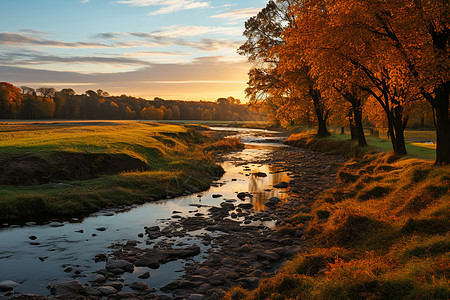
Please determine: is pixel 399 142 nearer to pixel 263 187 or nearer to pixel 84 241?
pixel 263 187

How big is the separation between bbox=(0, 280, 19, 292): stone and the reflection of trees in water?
11187mm

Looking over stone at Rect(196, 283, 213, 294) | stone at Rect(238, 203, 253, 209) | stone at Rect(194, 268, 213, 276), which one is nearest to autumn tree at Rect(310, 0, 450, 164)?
stone at Rect(238, 203, 253, 209)

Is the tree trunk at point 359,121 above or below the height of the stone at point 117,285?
above

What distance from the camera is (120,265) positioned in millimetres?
10461

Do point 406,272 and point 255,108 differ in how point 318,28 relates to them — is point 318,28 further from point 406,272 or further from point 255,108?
point 255,108

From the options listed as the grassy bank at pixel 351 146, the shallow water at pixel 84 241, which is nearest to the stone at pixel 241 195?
the shallow water at pixel 84 241

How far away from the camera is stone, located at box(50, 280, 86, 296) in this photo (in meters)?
8.72

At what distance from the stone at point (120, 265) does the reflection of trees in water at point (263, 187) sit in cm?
842

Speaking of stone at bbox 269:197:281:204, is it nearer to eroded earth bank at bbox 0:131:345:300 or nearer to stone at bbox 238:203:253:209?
eroded earth bank at bbox 0:131:345:300

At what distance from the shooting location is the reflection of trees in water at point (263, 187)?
62.5 feet

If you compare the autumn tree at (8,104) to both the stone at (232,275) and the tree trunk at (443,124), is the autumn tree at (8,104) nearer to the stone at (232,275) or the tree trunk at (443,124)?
the stone at (232,275)

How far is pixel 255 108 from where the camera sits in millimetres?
43000

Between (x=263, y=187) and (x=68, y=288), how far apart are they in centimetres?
1562

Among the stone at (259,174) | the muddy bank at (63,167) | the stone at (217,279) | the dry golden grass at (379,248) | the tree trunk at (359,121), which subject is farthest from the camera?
the tree trunk at (359,121)
